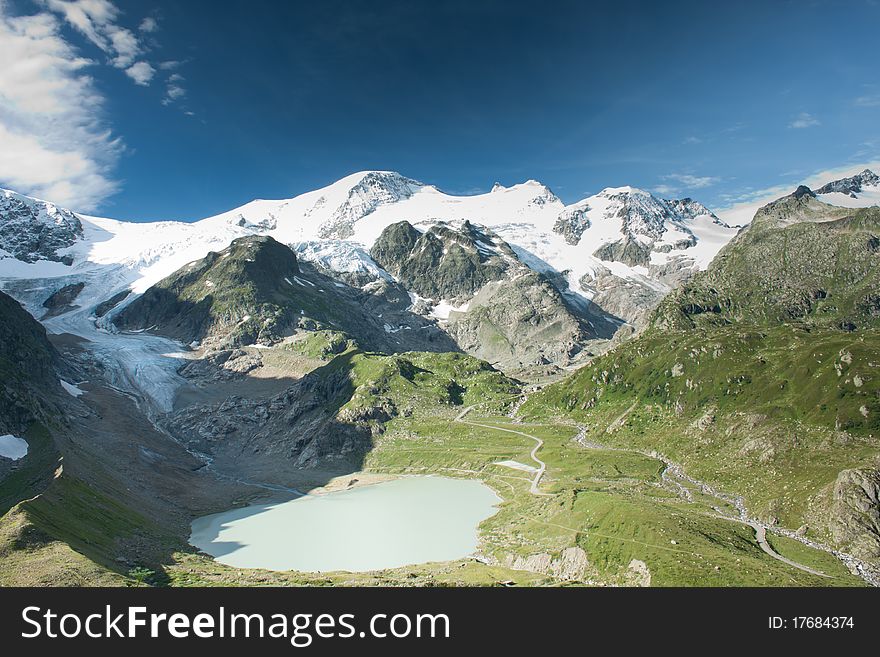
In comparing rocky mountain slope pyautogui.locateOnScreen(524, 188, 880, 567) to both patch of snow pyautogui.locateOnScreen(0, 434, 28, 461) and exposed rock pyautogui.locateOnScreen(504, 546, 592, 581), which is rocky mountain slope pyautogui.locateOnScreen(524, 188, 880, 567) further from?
patch of snow pyautogui.locateOnScreen(0, 434, 28, 461)

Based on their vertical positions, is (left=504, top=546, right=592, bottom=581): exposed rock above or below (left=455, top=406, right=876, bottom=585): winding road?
below

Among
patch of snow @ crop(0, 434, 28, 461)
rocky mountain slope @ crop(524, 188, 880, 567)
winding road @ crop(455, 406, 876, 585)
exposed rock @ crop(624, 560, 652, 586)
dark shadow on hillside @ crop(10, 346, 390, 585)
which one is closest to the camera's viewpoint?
exposed rock @ crop(624, 560, 652, 586)

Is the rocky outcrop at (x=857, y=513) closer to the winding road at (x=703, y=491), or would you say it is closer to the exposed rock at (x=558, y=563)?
the winding road at (x=703, y=491)

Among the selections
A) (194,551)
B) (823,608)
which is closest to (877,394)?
(823,608)

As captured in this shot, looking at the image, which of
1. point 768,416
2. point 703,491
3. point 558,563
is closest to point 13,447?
point 558,563

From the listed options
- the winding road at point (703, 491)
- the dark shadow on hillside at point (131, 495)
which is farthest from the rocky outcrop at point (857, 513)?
the dark shadow on hillside at point (131, 495)

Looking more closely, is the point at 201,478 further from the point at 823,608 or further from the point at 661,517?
the point at 823,608

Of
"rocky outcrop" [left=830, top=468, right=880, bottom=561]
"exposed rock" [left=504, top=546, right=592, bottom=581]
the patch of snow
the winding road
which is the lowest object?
"exposed rock" [left=504, top=546, right=592, bottom=581]

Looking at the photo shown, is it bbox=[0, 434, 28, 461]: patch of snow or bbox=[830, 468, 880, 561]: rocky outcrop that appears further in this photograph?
bbox=[0, 434, 28, 461]: patch of snow

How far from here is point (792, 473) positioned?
335ft

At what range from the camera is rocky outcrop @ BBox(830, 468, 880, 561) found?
75.1m

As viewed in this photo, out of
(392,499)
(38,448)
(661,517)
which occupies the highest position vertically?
(38,448)

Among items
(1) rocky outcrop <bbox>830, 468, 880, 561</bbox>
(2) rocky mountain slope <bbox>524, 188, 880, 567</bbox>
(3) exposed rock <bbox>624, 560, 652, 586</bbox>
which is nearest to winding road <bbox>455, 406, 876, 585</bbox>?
(2) rocky mountain slope <bbox>524, 188, 880, 567</bbox>

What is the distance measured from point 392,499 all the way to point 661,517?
81.2 meters
